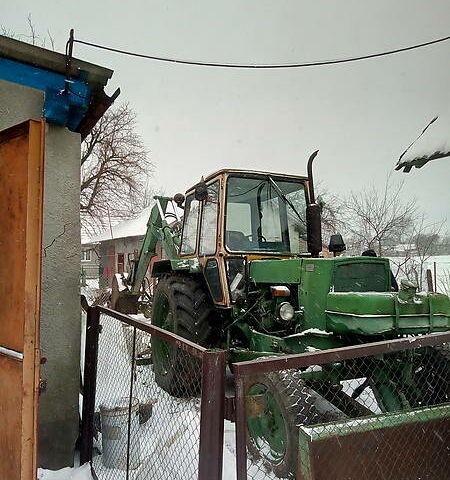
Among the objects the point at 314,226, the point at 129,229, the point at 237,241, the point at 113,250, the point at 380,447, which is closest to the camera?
the point at 380,447

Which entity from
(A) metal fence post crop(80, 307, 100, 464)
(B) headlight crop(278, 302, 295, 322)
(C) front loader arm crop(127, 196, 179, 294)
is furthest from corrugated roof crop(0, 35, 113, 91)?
(C) front loader arm crop(127, 196, 179, 294)

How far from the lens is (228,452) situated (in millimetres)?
3107

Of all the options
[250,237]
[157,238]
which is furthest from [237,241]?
[157,238]

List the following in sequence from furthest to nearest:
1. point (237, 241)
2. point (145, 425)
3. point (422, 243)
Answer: point (422, 243)
point (237, 241)
point (145, 425)

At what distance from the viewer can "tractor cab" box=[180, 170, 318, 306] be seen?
4.56 meters

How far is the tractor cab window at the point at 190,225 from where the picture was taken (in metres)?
5.47

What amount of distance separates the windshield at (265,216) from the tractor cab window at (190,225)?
76 centimetres

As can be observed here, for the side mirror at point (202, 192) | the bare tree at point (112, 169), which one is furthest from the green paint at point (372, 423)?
the bare tree at point (112, 169)

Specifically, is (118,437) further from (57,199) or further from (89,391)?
(57,199)

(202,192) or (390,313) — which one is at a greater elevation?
(202,192)

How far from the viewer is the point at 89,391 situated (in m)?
3.08

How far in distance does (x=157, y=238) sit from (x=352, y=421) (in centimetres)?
492

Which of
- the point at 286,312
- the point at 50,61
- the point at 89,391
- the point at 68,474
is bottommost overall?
the point at 68,474

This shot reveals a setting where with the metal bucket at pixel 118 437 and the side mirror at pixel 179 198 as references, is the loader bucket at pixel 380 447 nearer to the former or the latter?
the metal bucket at pixel 118 437
